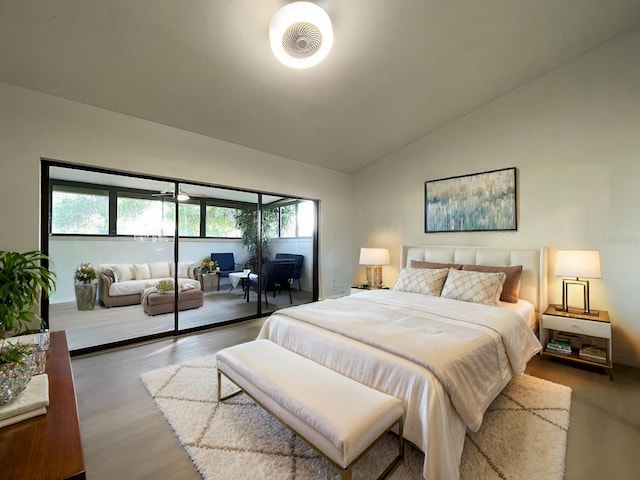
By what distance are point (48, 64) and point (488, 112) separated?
4.81 m

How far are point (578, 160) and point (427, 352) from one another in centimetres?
307

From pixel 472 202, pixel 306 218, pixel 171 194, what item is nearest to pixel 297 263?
pixel 306 218

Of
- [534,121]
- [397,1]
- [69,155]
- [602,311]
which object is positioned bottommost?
[602,311]

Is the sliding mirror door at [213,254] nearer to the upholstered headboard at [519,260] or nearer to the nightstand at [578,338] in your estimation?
the upholstered headboard at [519,260]

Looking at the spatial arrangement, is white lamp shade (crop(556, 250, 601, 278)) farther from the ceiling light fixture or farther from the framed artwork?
the ceiling light fixture

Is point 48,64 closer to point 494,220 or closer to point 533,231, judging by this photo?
point 494,220

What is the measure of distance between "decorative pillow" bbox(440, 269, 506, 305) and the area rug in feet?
2.79

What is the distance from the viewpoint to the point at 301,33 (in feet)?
7.22

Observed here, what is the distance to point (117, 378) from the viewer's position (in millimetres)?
2541

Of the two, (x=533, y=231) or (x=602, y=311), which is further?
(x=533, y=231)

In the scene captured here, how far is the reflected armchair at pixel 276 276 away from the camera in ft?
15.1

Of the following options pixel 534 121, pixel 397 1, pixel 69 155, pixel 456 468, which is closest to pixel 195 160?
pixel 69 155

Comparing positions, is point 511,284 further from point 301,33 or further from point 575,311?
point 301,33

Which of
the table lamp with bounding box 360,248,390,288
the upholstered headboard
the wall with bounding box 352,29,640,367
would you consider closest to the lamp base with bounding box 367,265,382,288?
the table lamp with bounding box 360,248,390,288
